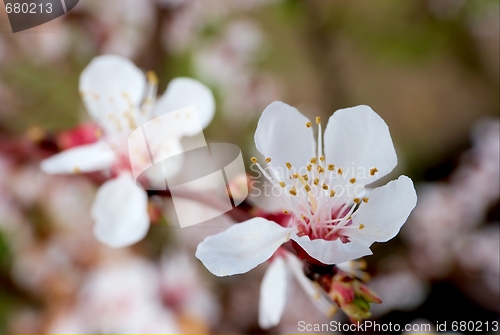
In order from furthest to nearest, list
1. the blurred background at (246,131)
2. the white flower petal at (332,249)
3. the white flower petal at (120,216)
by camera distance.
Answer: the blurred background at (246,131) → the white flower petal at (120,216) → the white flower petal at (332,249)

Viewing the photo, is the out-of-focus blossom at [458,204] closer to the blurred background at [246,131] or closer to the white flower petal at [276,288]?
the blurred background at [246,131]

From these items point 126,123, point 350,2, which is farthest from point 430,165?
point 126,123

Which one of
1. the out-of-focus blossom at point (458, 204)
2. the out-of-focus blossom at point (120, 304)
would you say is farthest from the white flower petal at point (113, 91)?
the out-of-focus blossom at point (458, 204)

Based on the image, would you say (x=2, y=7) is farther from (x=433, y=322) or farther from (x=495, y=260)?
(x=495, y=260)

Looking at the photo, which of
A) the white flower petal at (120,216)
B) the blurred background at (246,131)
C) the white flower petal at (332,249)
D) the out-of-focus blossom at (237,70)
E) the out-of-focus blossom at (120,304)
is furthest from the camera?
the out-of-focus blossom at (237,70)

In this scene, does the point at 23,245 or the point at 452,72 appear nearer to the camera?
the point at 23,245
